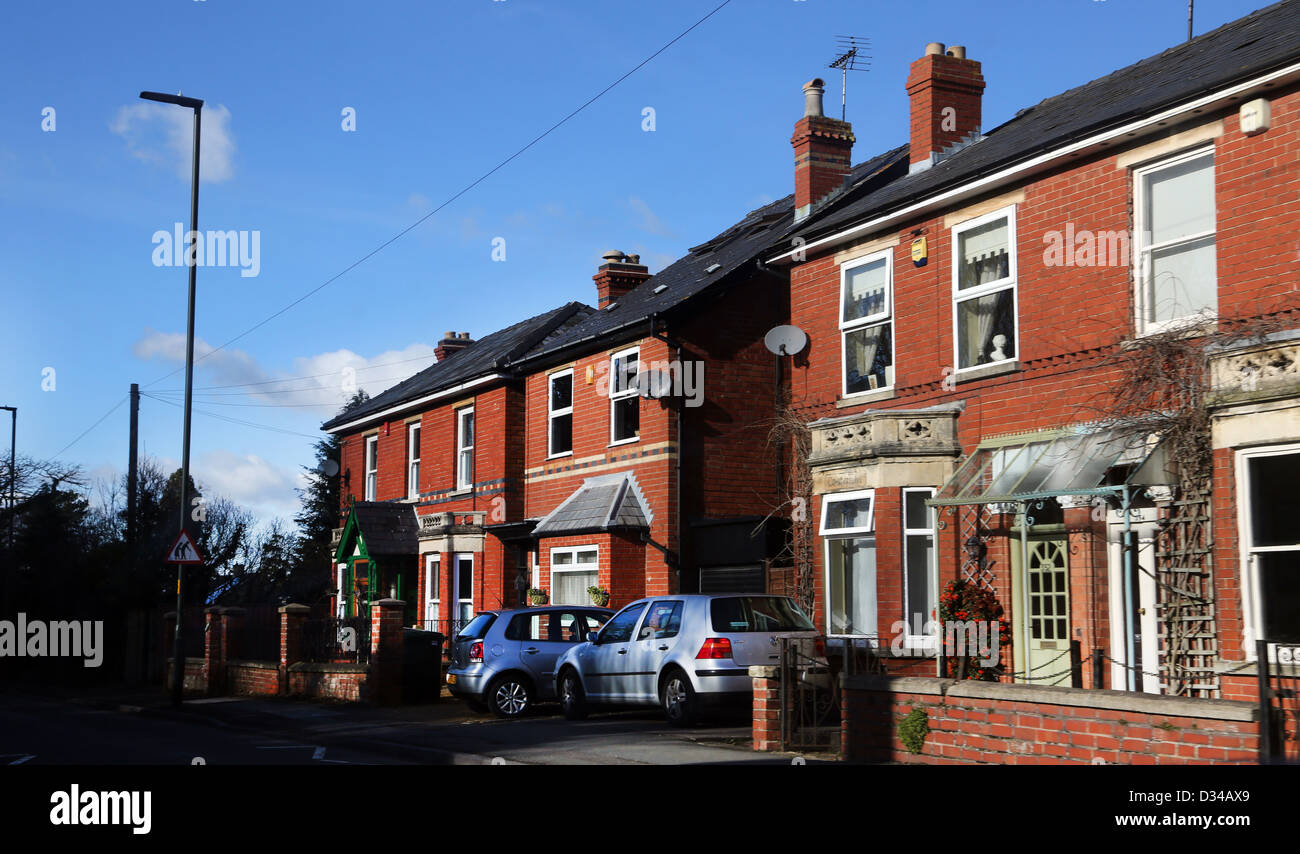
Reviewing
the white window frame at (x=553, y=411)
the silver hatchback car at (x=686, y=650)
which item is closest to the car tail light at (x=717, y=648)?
the silver hatchback car at (x=686, y=650)

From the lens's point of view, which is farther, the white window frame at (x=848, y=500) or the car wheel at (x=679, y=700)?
the white window frame at (x=848, y=500)

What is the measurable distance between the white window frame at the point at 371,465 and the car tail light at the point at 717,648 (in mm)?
20988

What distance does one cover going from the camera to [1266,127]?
1295cm

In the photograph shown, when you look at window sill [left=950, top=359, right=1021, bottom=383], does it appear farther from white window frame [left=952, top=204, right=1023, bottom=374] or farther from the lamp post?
the lamp post

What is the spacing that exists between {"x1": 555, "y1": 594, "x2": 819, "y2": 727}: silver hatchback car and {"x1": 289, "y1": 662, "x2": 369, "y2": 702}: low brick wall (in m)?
5.30

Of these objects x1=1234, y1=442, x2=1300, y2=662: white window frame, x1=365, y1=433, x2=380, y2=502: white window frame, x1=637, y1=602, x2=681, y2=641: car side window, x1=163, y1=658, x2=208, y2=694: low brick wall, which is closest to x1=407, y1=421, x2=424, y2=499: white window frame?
x1=365, y1=433, x2=380, y2=502: white window frame

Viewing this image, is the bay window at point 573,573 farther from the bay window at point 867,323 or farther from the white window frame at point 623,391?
the bay window at point 867,323

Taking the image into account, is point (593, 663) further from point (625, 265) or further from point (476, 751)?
point (625, 265)

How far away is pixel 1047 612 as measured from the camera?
1545cm

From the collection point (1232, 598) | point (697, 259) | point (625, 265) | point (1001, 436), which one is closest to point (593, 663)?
point (1001, 436)

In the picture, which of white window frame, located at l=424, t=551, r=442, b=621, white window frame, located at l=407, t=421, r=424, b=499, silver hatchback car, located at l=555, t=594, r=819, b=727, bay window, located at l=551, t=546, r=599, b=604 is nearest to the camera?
silver hatchback car, located at l=555, t=594, r=819, b=727

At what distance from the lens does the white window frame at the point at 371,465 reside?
35.4 metres

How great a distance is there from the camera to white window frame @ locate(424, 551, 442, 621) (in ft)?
98.7

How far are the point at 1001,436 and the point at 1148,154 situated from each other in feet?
11.6
